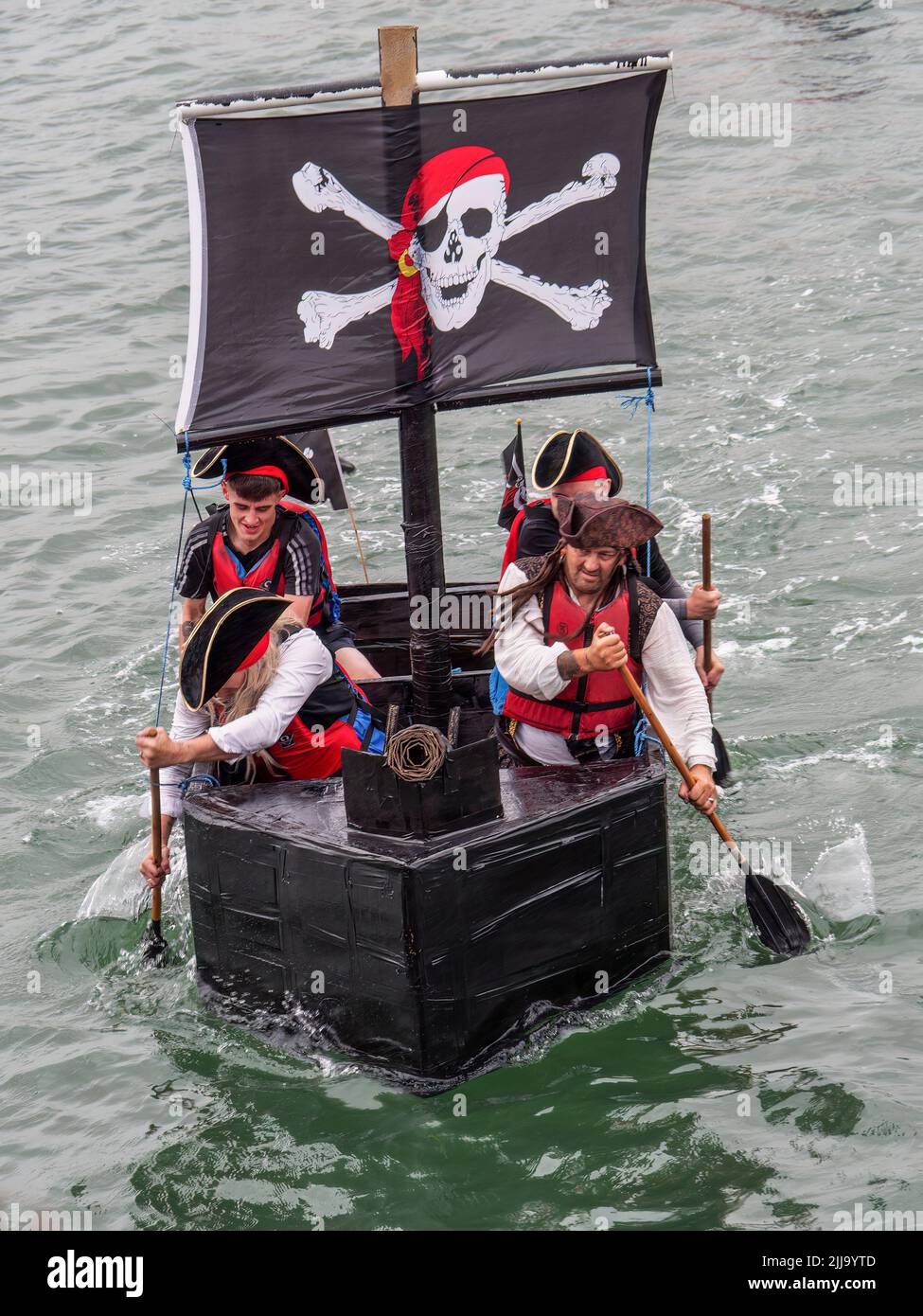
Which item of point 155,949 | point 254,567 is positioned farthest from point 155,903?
point 254,567

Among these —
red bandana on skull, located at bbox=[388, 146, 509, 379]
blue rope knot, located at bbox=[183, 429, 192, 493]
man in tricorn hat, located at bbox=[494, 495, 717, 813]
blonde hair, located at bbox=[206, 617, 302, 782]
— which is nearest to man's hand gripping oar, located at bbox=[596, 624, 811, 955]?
man in tricorn hat, located at bbox=[494, 495, 717, 813]

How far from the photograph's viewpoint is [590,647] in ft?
18.4

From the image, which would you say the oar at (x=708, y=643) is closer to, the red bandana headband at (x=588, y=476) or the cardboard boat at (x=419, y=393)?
the red bandana headband at (x=588, y=476)

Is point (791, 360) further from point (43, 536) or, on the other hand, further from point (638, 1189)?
point (638, 1189)

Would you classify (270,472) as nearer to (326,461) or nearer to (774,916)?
(326,461)

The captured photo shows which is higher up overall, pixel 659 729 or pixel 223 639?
pixel 223 639

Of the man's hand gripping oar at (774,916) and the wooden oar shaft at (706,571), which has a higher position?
the wooden oar shaft at (706,571)

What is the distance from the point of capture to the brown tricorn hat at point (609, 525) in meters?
5.67

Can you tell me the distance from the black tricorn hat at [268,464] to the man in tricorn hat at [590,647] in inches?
47.2

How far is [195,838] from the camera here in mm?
5727

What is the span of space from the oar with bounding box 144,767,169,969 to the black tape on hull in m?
0.14

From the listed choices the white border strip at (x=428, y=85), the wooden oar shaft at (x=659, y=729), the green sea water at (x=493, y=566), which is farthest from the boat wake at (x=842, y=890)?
the white border strip at (x=428, y=85)

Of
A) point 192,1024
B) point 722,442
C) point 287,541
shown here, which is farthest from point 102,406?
point 192,1024

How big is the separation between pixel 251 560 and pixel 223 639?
1.12 meters
